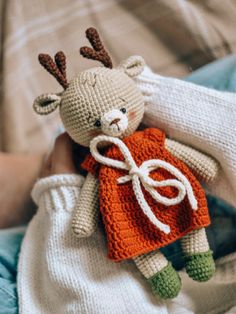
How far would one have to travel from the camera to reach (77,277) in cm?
65

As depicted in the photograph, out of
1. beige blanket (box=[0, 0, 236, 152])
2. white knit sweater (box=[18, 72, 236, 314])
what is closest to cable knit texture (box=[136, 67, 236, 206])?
white knit sweater (box=[18, 72, 236, 314])

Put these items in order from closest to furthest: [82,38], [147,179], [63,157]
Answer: [147,179], [63,157], [82,38]

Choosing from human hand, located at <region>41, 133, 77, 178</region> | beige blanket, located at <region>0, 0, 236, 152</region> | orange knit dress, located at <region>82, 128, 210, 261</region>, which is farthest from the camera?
beige blanket, located at <region>0, 0, 236, 152</region>

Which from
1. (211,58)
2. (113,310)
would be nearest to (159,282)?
(113,310)

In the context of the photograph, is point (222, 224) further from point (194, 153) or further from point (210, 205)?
point (194, 153)

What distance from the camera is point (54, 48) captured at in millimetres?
1044

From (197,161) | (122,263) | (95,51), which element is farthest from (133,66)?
(122,263)

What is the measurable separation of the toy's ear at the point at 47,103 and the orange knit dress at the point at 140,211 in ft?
0.33

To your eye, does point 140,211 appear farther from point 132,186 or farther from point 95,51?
point 95,51

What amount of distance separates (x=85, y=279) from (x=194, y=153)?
0.23 m

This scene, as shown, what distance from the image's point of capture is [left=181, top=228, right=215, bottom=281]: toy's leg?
0.63 m

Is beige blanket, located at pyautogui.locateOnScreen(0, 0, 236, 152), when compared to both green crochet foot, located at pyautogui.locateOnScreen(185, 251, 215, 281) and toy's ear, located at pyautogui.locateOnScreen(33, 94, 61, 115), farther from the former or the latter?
green crochet foot, located at pyautogui.locateOnScreen(185, 251, 215, 281)

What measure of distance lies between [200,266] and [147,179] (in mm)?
136

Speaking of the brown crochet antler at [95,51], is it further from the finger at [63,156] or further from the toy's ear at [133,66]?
the finger at [63,156]
